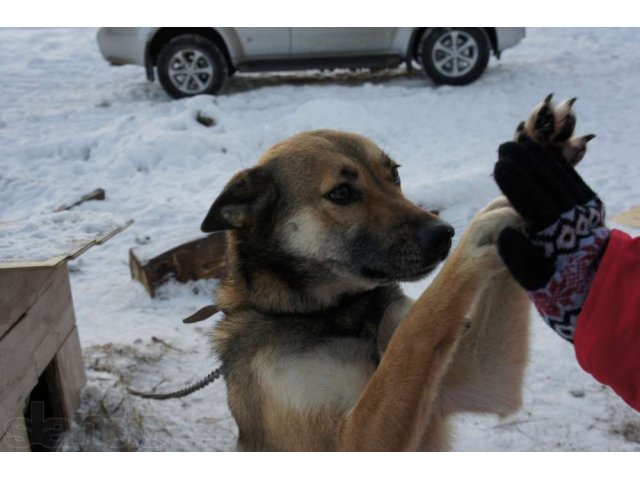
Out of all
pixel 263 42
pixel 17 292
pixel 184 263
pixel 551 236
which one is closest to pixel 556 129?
pixel 551 236

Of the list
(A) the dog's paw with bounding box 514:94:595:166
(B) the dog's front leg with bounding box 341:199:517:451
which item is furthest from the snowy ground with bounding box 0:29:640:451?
(A) the dog's paw with bounding box 514:94:595:166

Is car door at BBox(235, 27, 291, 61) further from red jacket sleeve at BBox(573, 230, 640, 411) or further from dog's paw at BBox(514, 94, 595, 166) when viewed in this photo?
red jacket sleeve at BBox(573, 230, 640, 411)

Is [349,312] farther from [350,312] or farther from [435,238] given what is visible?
[435,238]

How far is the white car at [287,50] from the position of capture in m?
6.08

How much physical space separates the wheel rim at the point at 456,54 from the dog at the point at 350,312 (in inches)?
211

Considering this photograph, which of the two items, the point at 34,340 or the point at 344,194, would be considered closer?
the point at 344,194

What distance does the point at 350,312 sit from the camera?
8.02 feet

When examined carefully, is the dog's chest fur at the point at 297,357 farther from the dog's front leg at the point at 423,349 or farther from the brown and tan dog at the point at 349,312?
the dog's front leg at the point at 423,349

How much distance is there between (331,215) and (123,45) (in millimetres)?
4472

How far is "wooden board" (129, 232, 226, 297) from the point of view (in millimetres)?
4516

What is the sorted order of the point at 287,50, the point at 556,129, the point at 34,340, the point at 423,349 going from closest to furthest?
the point at 556,129
the point at 423,349
the point at 34,340
the point at 287,50

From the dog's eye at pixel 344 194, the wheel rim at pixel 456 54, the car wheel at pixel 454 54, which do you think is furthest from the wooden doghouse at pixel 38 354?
the wheel rim at pixel 456 54

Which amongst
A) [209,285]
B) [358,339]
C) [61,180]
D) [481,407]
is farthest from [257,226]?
[61,180]

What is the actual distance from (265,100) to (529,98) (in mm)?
2888
